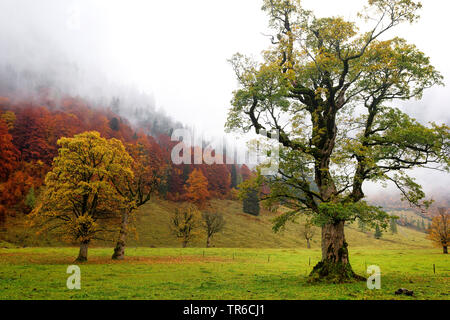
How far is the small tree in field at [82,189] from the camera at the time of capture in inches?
1294

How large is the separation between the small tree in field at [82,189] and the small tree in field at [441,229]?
84.1m

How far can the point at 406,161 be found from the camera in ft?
65.3

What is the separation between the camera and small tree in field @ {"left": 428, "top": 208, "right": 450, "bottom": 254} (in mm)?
73688

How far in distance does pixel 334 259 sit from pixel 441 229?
254ft

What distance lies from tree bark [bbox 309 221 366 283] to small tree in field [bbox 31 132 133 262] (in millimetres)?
26666

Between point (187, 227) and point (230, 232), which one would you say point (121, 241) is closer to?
point (187, 227)

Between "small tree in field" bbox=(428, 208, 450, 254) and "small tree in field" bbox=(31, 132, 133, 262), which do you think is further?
"small tree in field" bbox=(428, 208, 450, 254)

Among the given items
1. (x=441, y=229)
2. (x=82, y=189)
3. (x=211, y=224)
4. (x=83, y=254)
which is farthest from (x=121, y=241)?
(x=441, y=229)

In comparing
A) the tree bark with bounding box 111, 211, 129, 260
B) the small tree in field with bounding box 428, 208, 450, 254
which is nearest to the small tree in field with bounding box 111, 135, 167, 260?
the tree bark with bounding box 111, 211, 129, 260

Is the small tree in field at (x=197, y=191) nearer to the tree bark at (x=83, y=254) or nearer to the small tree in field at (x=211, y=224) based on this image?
the small tree in field at (x=211, y=224)

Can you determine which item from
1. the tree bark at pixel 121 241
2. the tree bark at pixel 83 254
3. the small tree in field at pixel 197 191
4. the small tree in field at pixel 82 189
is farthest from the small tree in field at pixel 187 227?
the tree bark at pixel 83 254

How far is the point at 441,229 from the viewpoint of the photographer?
7550cm

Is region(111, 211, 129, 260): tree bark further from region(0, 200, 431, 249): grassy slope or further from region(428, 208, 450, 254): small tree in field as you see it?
region(428, 208, 450, 254): small tree in field
